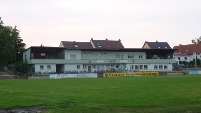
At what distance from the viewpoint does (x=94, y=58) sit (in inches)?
3381

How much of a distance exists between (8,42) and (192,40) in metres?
113

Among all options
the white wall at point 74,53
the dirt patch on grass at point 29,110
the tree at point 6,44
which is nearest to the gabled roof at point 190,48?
the white wall at point 74,53

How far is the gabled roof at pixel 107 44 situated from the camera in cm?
8934

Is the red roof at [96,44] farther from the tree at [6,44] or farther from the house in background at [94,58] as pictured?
the tree at [6,44]

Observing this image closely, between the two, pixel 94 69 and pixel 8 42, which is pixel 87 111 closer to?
pixel 8 42

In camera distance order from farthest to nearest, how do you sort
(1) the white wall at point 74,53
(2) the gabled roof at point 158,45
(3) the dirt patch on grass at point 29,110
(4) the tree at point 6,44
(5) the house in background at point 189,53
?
(5) the house in background at point 189,53 → (2) the gabled roof at point 158,45 → (1) the white wall at point 74,53 → (4) the tree at point 6,44 → (3) the dirt patch on grass at point 29,110

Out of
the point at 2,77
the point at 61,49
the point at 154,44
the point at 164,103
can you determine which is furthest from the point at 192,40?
the point at 164,103

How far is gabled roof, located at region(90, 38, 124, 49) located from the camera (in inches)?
3517

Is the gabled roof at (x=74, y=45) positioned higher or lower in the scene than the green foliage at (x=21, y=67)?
higher

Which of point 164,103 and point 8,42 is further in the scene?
point 8,42

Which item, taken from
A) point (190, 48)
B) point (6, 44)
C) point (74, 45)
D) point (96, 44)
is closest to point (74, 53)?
point (74, 45)

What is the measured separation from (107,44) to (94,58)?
7045mm

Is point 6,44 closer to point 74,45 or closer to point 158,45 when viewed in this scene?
point 74,45

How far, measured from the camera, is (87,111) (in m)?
14.8
